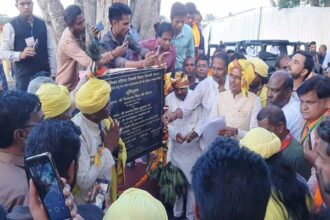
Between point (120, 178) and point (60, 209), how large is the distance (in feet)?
4.87

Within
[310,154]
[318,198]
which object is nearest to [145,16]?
[310,154]

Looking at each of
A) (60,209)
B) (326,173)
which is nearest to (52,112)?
(60,209)

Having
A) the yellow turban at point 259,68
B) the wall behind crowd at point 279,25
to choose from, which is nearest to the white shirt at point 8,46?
the yellow turban at point 259,68

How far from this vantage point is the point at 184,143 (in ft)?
13.8

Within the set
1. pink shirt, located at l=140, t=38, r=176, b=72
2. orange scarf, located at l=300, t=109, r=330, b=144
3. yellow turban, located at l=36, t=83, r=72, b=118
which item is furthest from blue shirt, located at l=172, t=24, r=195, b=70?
yellow turban, located at l=36, t=83, r=72, b=118

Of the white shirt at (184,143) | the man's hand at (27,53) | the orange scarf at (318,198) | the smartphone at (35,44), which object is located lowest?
the white shirt at (184,143)

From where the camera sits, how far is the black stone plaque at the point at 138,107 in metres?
2.94

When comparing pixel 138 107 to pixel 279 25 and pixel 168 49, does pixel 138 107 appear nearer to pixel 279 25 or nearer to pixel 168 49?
pixel 168 49

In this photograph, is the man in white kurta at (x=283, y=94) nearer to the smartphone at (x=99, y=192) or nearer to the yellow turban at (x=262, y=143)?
the yellow turban at (x=262, y=143)

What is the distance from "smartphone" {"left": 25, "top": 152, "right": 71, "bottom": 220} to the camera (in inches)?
54.9

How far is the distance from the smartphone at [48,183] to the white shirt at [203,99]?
8.96ft

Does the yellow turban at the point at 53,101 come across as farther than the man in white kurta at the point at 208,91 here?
No

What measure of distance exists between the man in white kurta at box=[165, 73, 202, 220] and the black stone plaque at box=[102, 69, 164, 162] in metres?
0.58

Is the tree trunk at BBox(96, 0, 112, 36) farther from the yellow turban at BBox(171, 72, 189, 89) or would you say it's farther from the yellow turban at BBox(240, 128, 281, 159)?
the yellow turban at BBox(240, 128, 281, 159)
